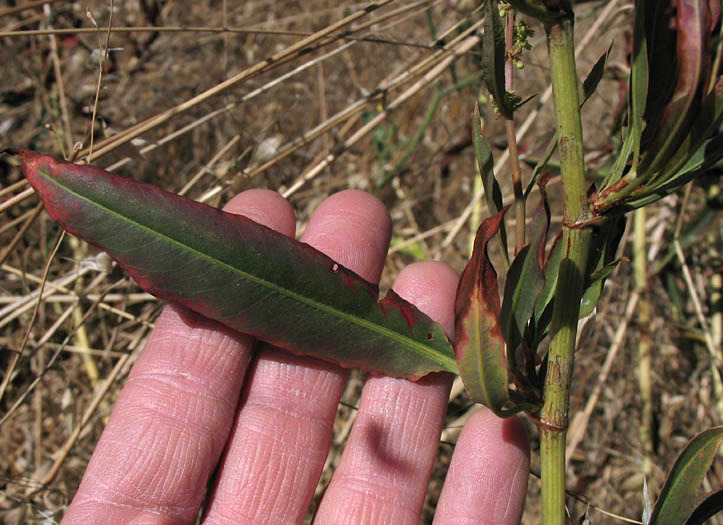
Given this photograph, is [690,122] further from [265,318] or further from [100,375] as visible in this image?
[100,375]

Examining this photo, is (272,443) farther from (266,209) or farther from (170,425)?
(266,209)

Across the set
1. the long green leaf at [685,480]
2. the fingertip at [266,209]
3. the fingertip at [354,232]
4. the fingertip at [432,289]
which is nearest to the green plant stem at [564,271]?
the long green leaf at [685,480]

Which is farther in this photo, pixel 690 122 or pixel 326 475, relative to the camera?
pixel 326 475

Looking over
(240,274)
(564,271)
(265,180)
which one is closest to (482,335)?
(564,271)

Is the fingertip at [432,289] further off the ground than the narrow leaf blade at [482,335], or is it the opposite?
the fingertip at [432,289]

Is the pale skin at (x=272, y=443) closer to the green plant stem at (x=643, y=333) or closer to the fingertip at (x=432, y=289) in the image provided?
the fingertip at (x=432, y=289)

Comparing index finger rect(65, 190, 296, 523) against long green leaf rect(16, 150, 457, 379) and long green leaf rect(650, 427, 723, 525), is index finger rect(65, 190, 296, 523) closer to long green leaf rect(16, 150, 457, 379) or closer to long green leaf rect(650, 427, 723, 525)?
long green leaf rect(16, 150, 457, 379)

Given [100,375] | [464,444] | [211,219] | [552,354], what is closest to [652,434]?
[464,444]
